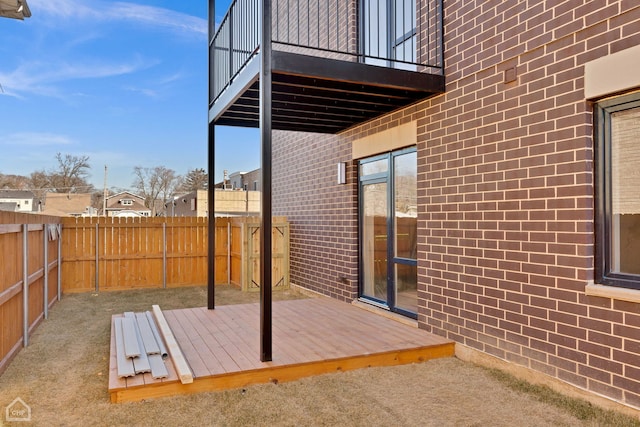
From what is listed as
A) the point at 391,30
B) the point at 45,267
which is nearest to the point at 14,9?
the point at 45,267

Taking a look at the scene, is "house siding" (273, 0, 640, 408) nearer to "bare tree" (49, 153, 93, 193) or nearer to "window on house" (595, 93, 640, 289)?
"window on house" (595, 93, 640, 289)

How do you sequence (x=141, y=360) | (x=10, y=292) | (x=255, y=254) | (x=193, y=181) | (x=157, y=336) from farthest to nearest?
(x=193, y=181) → (x=255, y=254) → (x=157, y=336) → (x=10, y=292) → (x=141, y=360)

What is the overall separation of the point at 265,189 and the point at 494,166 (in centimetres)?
209

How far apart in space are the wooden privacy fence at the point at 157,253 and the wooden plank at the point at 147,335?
3.53 m

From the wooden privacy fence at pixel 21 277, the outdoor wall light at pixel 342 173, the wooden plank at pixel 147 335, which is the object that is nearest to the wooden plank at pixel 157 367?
the wooden plank at pixel 147 335

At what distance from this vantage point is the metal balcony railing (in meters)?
4.78

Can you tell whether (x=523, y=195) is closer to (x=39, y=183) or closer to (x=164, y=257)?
(x=164, y=257)

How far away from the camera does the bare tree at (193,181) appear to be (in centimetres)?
4628

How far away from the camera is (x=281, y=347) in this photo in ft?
14.1

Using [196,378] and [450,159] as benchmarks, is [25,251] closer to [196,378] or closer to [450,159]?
[196,378]

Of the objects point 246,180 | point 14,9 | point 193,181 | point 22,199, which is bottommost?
point 22,199

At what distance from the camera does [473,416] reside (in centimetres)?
312

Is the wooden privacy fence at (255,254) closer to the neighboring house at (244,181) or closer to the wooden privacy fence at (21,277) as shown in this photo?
the wooden privacy fence at (21,277)

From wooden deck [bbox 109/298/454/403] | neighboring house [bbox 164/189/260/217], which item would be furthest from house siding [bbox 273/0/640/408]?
neighboring house [bbox 164/189/260/217]
